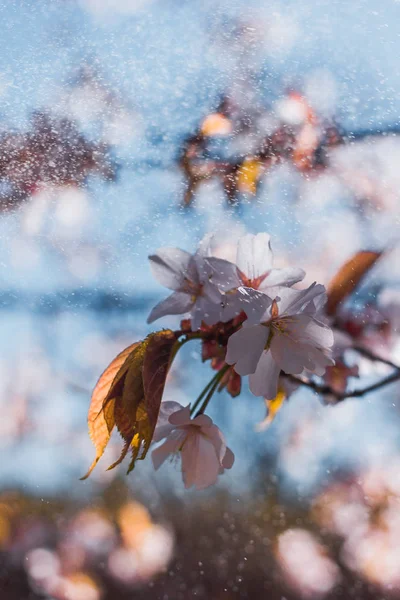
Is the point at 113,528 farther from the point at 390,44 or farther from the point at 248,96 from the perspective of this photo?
the point at 390,44

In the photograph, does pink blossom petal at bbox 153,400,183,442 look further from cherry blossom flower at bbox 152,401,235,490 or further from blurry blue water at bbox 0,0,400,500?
blurry blue water at bbox 0,0,400,500

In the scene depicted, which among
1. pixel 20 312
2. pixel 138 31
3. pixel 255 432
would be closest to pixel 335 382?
pixel 255 432

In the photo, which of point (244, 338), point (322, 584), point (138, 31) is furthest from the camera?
point (138, 31)

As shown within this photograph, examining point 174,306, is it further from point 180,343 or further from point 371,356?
point 371,356

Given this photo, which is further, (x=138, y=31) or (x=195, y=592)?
(x=138, y=31)

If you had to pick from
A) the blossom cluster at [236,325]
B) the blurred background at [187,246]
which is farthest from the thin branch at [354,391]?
the blossom cluster at [236,325]

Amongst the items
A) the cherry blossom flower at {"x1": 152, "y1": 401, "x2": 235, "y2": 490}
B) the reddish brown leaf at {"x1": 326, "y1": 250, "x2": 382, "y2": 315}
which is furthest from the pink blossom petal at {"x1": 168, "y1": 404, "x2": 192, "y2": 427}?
the reddish brown leaf at {"x1": 326, "y1": 250, "x2": 382, "y2": 315}

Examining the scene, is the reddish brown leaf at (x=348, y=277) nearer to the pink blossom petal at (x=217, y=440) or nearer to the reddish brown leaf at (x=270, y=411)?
the reddish brown leaf at (x=270, y=411)
